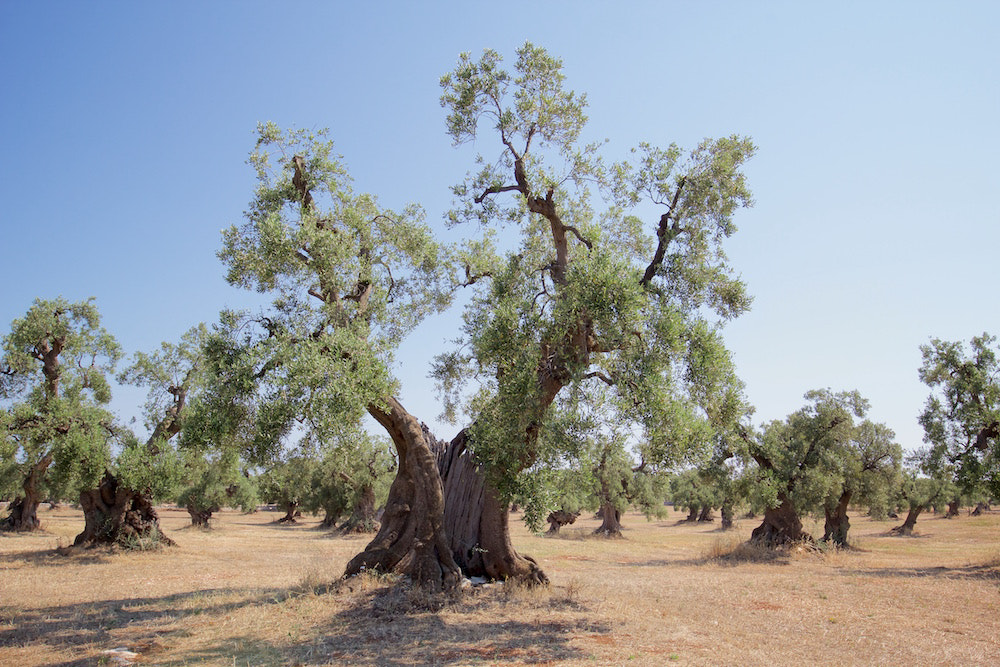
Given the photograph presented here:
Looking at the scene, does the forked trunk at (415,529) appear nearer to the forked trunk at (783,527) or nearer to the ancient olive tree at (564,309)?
the ancient olive tree at (564,309)

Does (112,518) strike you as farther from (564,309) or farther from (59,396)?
(564,309)

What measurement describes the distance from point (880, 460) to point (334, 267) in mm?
32520

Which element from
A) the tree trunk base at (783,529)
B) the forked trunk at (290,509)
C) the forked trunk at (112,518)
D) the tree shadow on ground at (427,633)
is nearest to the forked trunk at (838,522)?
the tree trunk base at (783,529)

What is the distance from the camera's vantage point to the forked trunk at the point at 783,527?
28891mm

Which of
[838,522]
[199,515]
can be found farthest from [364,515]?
[838,522]

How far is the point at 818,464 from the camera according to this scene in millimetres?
29875

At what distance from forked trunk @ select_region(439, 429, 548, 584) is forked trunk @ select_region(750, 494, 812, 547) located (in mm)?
18195

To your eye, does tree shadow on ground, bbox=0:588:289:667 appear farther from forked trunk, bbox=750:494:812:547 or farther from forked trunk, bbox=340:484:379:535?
Answer: forked trunk, bbox=340:484:379:535

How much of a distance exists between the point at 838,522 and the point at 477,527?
26.6m

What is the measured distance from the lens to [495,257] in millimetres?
16703

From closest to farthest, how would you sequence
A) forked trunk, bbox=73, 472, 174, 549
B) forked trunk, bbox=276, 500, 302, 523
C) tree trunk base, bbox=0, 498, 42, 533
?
forked trunk, bbox=73, 472, 174, 549, tree trunk base, bbox=0, 498, 42, 533, forked trunk, bbox=276, 500, 302, 523

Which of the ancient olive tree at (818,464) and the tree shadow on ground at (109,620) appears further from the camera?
the ancient olive tree at (818,464)

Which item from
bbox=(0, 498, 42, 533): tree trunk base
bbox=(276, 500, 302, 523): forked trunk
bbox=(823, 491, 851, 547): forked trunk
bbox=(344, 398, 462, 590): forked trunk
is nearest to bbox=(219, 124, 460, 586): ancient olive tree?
bbox=(344, 398, 462, 590): forked trunk

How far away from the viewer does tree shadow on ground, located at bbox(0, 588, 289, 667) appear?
35.3 feet
